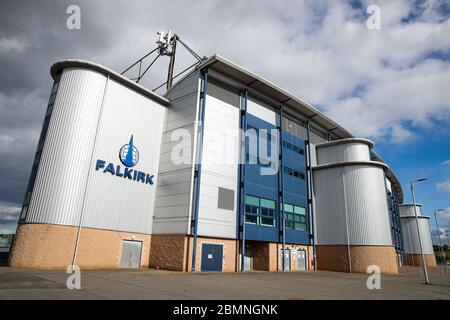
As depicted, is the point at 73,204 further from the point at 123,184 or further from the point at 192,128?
the point at 192,128

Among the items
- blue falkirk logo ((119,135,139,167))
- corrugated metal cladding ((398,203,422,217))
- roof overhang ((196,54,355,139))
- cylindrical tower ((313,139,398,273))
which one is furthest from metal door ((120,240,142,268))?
corrugated metal cladding ((398,203,422,217))

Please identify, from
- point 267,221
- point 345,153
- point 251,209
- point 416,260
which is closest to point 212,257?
point 251,209

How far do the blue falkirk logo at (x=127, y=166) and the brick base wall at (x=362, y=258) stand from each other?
21.1 metres

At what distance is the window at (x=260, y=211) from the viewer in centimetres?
2742

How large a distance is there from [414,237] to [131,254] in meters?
67.0

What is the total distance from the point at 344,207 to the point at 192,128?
1883 centimetres

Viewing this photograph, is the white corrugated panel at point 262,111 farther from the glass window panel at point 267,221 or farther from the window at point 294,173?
the glass window panel at point 267,221

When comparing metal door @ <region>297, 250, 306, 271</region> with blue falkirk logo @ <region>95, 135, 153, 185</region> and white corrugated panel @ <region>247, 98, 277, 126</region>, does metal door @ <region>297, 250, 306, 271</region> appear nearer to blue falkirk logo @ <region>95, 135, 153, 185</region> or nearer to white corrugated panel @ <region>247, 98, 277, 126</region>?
white corrugated panel @ <region>247, 98, 277, 126</region>

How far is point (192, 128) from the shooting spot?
26.0 meters

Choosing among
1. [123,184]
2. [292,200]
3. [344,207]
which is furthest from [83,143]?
[344,207]

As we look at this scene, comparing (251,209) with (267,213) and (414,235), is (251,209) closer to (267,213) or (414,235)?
(267,213)

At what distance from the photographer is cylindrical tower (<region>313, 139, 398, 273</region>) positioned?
101 ft

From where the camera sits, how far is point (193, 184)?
959 inches
